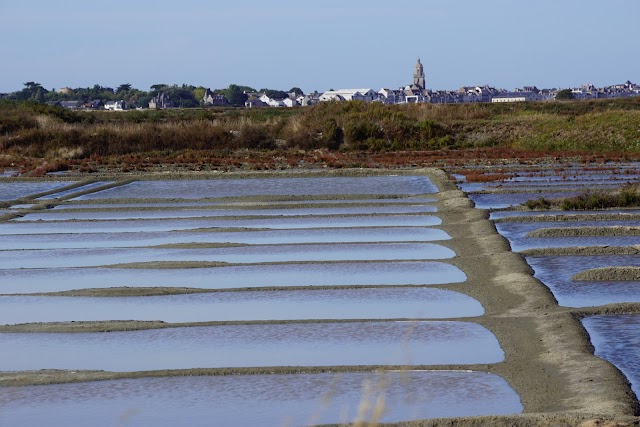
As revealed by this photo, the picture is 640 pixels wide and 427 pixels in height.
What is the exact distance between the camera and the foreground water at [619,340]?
320 inches

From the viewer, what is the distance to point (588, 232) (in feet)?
53.4

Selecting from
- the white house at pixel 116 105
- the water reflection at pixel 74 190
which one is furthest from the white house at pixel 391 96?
the water reflection at pixel 74 190

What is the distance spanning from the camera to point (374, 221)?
19406 millimetres

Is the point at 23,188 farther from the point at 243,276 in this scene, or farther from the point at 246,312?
the point at 246,312

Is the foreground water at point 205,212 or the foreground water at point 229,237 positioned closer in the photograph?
the foreground water at point 229,237

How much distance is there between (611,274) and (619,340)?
3194mm

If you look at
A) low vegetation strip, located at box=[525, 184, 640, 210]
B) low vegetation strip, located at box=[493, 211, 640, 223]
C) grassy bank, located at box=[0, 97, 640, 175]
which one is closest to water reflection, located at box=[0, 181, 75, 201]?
grassy bank, located at box=[0, 97, 640, 175]

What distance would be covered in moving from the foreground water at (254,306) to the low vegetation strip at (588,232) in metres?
4.94

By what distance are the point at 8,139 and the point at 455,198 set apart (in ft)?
85.2

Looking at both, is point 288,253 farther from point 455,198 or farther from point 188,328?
point 455,198

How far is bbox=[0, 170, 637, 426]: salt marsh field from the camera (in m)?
7.50

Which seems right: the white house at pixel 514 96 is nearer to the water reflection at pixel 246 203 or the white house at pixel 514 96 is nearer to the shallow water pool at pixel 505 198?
the shallow water pool at pixel 505 198

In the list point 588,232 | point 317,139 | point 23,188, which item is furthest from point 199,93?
point 588,232

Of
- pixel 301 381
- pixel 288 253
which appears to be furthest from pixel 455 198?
pixel 301 381
